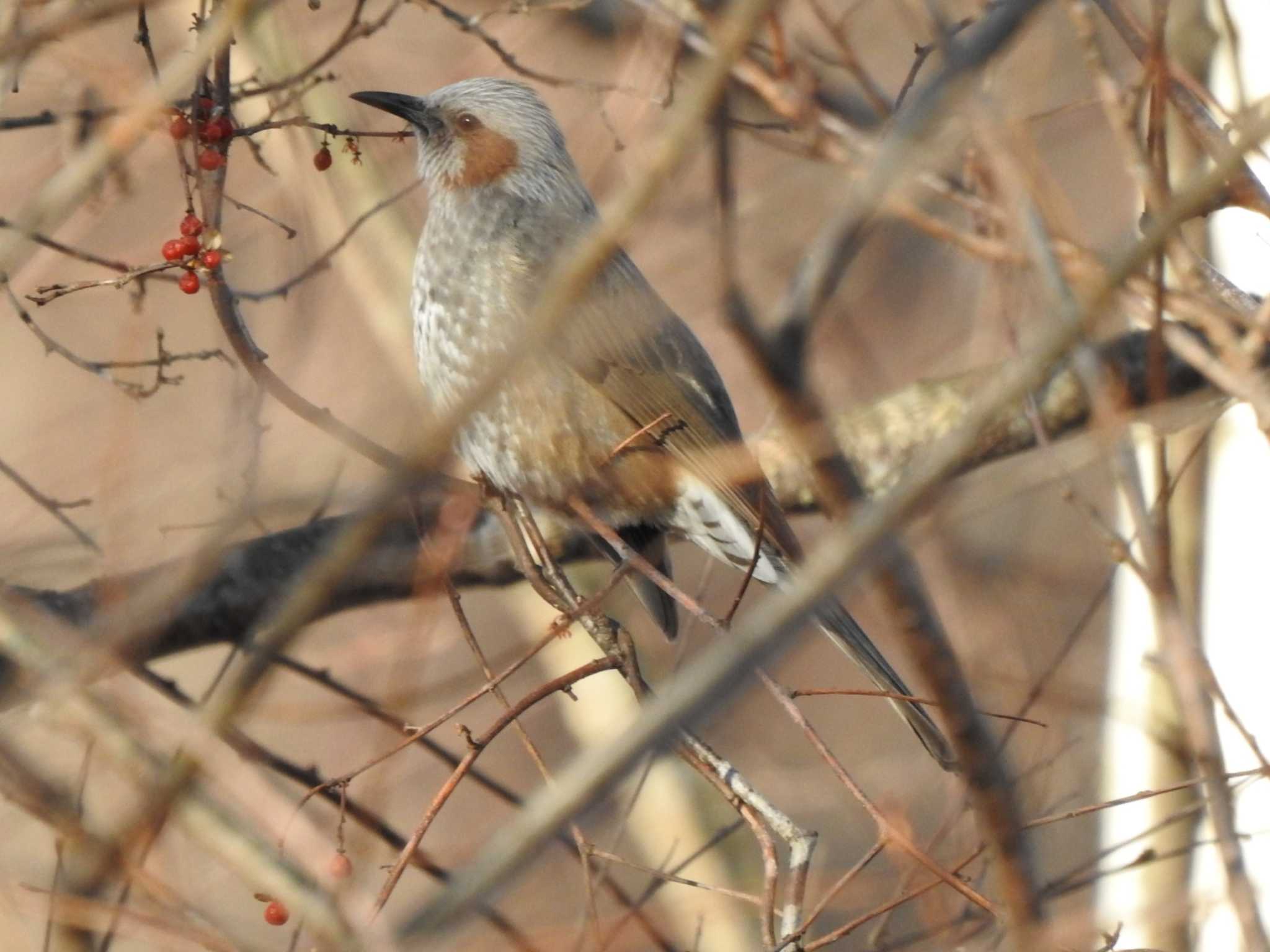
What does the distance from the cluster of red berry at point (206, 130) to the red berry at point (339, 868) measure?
1.20m

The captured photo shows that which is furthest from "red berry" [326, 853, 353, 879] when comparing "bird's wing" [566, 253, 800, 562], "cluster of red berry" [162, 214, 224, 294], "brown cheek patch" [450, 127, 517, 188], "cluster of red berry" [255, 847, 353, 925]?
"brown cheek patch" [450, 127, 517, 188]

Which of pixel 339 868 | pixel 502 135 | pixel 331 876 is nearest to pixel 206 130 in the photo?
pixel 339 868

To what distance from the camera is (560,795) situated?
1.13 meters

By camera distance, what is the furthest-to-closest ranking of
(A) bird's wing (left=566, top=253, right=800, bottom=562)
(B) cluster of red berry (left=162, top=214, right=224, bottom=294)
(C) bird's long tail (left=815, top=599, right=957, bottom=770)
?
(A) bird's wing (left=566, top=253, right=800, bottom=562) → (C) bird's long tail (left=815, top=599, right=957, bottom=770) → (B) cluster of red berry (left=162, top=214, right=224, bottom=294)

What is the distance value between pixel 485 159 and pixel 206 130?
69.5 inches

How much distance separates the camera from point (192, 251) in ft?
8.11

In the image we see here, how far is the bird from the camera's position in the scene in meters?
3.63

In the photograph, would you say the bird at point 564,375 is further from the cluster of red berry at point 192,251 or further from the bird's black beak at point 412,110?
the cluster of red berry at point 192,251

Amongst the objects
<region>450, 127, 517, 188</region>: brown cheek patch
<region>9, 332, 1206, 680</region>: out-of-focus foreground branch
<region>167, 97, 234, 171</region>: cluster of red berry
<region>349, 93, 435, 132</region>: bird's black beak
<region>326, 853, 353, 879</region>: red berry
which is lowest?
<region>326, 853, 353, 879</region>: red berry

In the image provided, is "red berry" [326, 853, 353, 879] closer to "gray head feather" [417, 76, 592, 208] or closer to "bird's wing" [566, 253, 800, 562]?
"bird's wing" [566, 253, 800, 562]

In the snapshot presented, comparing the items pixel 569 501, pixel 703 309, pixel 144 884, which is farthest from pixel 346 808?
pixel 703 309

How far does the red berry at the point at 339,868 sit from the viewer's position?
1379mm

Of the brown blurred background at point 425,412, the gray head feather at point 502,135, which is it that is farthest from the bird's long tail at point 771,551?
the gray head feather at point 502,135

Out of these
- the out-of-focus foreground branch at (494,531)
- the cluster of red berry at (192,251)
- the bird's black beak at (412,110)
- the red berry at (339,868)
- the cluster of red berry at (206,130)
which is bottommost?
the red berry at (339,868)
